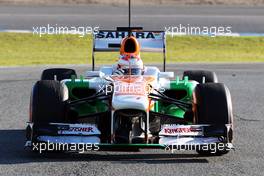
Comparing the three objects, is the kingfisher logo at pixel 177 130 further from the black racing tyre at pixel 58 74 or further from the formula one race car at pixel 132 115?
the black racing tyre at pixel 58 74

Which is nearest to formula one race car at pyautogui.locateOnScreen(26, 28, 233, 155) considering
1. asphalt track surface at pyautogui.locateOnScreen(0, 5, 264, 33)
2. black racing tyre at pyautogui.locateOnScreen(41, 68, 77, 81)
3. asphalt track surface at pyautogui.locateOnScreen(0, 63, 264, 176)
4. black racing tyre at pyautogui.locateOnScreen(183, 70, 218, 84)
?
asphalt track surface at pyautogui.locateOnScreen(0, 63, 264, 176)

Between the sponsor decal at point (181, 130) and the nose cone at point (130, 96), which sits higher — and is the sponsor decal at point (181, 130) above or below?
below

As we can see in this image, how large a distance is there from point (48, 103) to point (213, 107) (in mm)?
1818

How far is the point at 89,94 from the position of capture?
10859 mm

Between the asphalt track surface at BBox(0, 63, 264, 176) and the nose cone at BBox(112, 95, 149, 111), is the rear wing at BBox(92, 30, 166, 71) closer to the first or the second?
the asphalt track surface at BBox(0, 63, 264, 176)

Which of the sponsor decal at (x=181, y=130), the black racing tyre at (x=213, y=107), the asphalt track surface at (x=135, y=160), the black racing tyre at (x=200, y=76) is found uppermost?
the black racing tyre at (x=200, y=76)

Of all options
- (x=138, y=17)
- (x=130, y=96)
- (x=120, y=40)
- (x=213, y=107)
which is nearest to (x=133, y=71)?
(x=120, y=40)

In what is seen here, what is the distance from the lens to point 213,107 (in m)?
9.47

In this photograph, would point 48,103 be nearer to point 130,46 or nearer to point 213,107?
point 213,107

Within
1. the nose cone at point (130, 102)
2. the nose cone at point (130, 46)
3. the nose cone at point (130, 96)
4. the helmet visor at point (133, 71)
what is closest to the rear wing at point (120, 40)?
the nose cone at point (130, 46)

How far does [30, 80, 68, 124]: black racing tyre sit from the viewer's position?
9438mm

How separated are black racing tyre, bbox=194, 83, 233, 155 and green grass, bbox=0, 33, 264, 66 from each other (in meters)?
12.9

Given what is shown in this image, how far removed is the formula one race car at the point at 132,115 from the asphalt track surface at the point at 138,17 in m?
18.5

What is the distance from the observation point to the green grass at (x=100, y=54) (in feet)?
77.4
